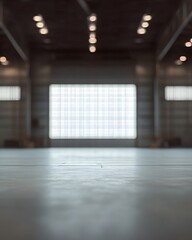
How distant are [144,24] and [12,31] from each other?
13.2m

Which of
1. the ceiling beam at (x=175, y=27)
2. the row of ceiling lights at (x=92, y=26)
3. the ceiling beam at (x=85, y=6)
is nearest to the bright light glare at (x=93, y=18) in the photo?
the row of ceiling lights at (x=92, y=26)

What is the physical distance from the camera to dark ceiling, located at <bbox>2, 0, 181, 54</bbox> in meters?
36.1

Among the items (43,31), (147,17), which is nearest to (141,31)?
(147,17)

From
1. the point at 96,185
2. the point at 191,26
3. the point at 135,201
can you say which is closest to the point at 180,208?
the point at 135,201

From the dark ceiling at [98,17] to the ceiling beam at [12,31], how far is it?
1.78 ft

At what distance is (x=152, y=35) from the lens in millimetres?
47938

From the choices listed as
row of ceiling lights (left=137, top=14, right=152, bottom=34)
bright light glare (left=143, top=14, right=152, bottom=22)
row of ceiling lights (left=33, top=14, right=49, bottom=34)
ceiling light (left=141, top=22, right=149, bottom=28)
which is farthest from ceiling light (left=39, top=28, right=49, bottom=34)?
bright light glare (left=143, top=14, right=152, bottom=22)

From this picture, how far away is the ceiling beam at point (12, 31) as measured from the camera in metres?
35.5

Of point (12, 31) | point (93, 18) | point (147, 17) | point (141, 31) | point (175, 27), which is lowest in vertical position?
point (175, 27)

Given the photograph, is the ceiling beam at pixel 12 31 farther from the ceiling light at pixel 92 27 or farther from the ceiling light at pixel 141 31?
the ceiling light at pixel 141 31

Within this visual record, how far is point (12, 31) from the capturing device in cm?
4044

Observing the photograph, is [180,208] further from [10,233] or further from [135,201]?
[10,233]

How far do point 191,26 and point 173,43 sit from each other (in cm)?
756

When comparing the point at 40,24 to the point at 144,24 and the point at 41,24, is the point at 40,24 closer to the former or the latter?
the point at 41,24
